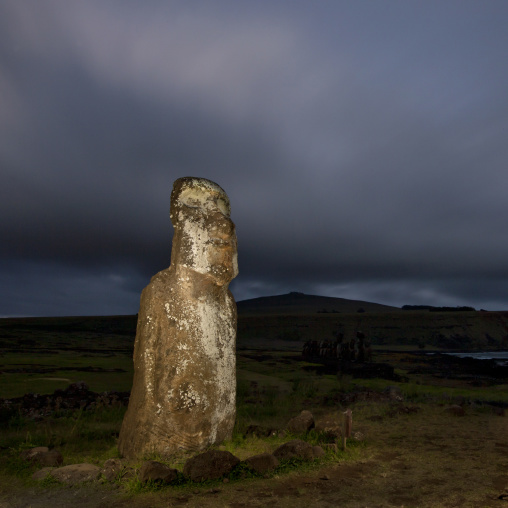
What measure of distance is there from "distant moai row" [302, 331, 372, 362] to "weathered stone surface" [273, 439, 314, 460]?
77.5 feet

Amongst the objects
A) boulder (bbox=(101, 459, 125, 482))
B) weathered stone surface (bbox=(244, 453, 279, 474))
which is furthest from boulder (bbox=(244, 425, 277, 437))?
boulder (bbox=(101, 459, 125, 482))

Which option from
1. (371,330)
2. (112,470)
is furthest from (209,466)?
(371,330)

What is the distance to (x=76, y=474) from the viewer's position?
5520 mm

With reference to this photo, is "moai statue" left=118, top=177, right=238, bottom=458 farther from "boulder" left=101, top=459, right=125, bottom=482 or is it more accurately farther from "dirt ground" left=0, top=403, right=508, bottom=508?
"dirt ground" left=0, top=403, right=508, bottom=508

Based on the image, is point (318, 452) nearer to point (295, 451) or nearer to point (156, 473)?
point (295, 451)

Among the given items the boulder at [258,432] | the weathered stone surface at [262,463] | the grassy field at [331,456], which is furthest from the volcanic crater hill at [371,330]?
the weathered stone surface at [262,463]

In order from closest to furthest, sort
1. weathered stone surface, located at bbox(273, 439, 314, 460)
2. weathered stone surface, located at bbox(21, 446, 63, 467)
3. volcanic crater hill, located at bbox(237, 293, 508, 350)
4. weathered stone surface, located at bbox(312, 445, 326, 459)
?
weathered stone surface, located at bbox(21, 446, 63, 467) → weathered stone surface, located at bbox(273, 439, 314, 460) → weathered stone surface, located at bbox(312, 445, 326, 459) → volcanic crater hill, located at bbox(237, 293, 508, 350)

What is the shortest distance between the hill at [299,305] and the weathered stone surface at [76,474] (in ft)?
391

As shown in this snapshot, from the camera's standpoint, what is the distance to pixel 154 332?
22.3 ft

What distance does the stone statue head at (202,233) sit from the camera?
7.19 meters

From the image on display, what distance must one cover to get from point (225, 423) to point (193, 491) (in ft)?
6.36

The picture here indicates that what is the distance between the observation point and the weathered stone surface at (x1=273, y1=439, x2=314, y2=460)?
6.17 meters

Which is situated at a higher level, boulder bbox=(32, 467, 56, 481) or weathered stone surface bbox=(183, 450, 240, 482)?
weathered stone surface bbox=(183, 450, 240, 482)

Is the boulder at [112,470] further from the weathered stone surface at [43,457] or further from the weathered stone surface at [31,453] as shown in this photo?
the weathered stone surface at [31,453]
